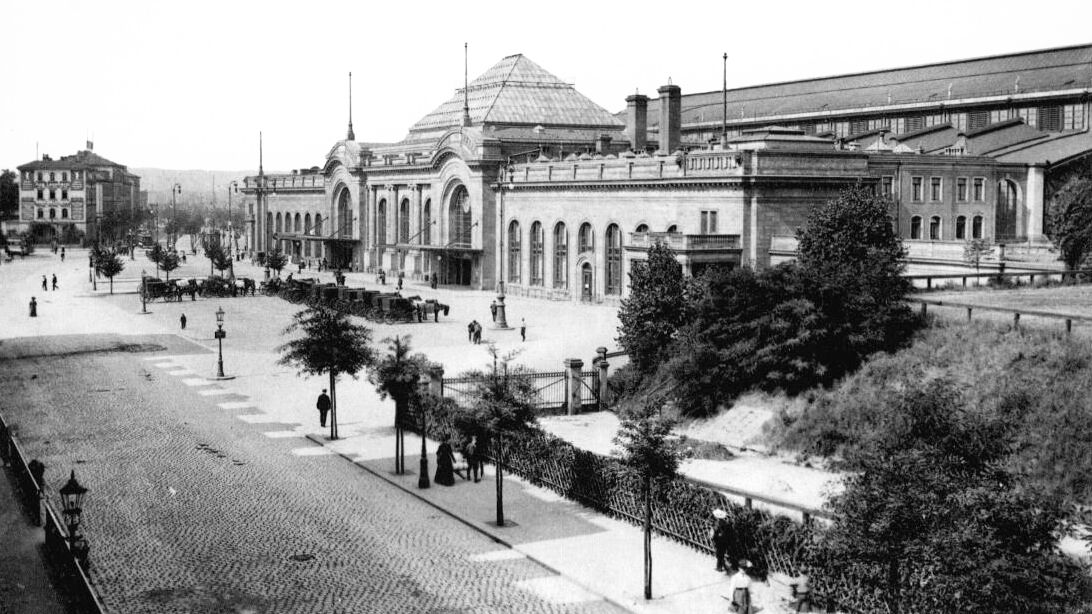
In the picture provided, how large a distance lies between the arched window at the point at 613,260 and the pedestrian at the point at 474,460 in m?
39.1

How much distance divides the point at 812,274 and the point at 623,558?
51.8ft

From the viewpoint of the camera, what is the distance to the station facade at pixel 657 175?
57.7 metres

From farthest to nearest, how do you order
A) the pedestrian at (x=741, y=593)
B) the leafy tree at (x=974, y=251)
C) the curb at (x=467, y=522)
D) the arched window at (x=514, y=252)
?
the arched window at (x=514, y=252)
the leafy tree at (x=974, y=251)
the curb at (x=467, y=522)
the pedestrian at (x=741, y=593)

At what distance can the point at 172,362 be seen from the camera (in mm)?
46094

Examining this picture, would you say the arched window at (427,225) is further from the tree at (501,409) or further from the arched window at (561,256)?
the tree at (501,409)

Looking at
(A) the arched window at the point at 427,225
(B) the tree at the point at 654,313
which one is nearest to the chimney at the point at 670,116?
(A) the arched window at the point at 427,225

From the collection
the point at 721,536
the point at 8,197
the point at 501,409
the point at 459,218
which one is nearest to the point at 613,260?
the point at 459,218

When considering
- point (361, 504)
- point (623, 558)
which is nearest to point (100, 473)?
point (361, 504)

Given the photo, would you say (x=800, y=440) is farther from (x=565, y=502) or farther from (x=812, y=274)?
(x=565, y=502)

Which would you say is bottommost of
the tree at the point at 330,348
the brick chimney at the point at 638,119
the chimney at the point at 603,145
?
the tree at the point at 330,348

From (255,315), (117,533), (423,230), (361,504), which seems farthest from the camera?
(423,230)

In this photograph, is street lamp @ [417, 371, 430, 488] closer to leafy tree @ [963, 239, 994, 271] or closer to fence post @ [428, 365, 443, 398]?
fence post @ [428, 365, 443, 398]

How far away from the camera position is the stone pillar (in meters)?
70.8

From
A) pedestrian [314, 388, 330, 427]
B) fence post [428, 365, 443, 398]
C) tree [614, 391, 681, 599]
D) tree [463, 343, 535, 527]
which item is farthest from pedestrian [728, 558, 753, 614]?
pedestrian [314, 388, 330, 427]
